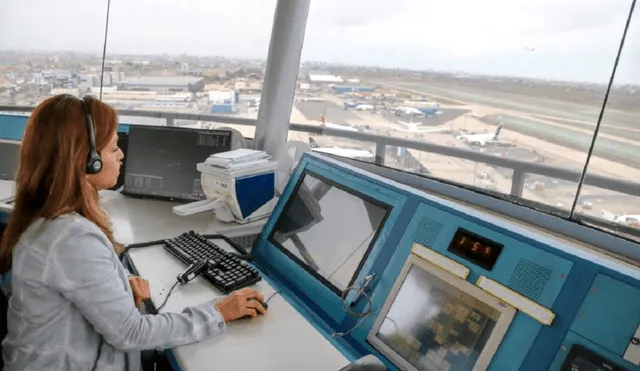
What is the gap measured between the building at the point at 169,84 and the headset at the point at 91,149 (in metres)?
2.49

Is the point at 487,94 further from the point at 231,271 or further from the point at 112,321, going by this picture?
the point at 112,321

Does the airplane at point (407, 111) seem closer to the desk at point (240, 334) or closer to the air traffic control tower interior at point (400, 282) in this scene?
the air traffic control tower interior at point (400, 282)

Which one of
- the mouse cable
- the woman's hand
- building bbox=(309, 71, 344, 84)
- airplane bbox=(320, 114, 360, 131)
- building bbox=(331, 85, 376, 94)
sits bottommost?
the woman's hand

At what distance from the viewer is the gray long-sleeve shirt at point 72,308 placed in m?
0.97

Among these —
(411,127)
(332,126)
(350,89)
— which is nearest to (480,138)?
(411,127)

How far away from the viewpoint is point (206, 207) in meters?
2.11

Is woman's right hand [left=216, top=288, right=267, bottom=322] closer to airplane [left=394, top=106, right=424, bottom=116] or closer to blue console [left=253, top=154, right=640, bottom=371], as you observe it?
blue console [left=253, top=154, right=640, bottom=371]

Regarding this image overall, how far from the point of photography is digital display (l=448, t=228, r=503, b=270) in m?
1.12

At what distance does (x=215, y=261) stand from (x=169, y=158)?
1044 millimetres

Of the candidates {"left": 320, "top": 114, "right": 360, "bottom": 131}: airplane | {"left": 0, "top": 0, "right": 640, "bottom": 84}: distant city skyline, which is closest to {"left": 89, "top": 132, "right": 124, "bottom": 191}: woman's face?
{"left": 0, "top": 0, "right": 640, "bottom": 84}: distant city skyline

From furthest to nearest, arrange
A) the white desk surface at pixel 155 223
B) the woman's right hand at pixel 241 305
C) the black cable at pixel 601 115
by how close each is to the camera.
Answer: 1. the white desk surface at pixel 155 223
2. the black cable at pixel 601 115
3. the woman's right hand at pixel 241 305

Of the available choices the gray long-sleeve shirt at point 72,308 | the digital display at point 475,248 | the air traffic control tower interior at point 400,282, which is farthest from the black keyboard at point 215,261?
the digital display at point 475,248

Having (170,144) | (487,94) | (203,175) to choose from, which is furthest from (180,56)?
(487,94)

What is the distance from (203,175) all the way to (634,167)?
2.21 metres
